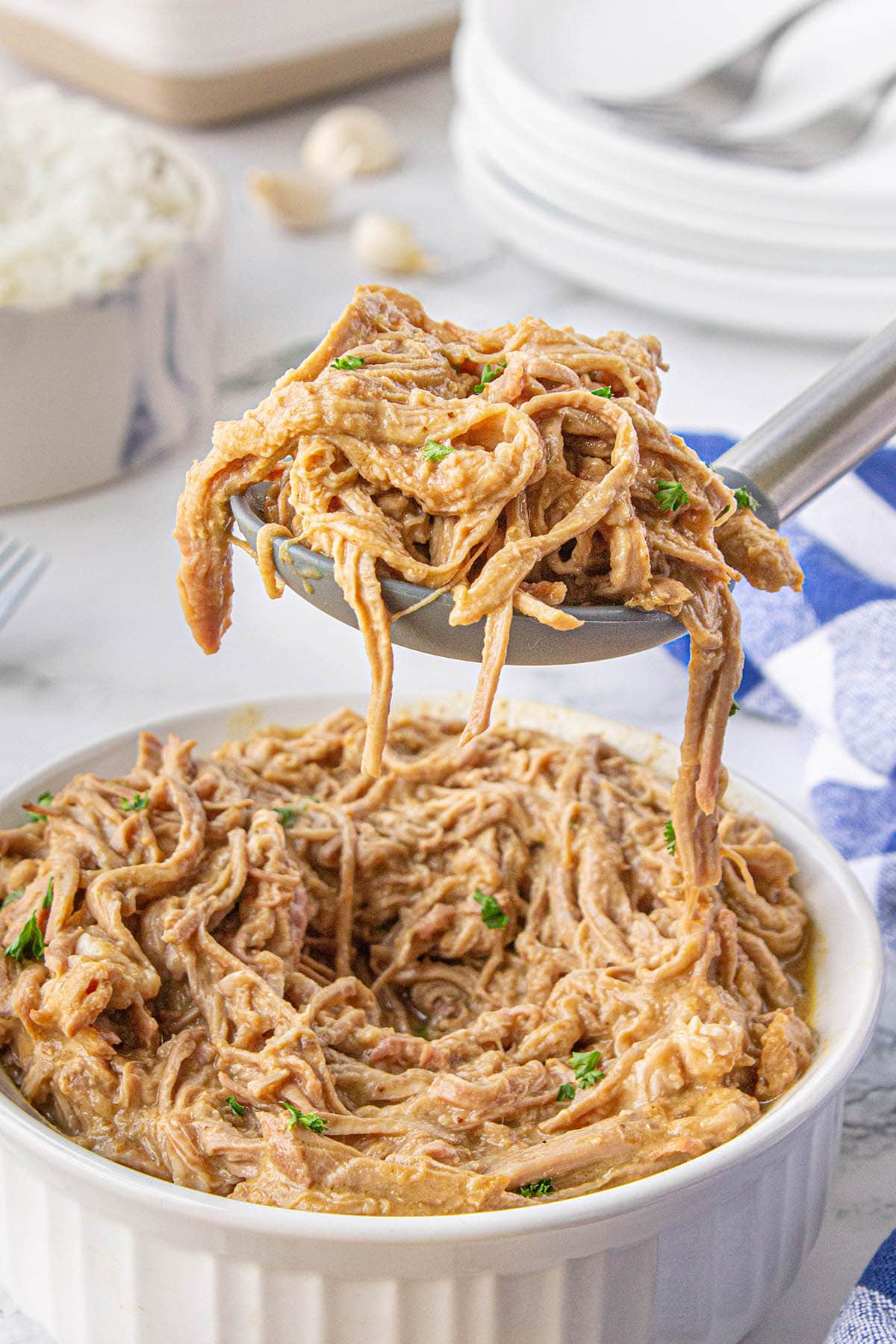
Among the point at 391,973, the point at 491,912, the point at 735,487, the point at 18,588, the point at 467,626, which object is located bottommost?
the point at 18,588

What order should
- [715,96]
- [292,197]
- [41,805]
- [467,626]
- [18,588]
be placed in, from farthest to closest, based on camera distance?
[292,197]
[715,96]
[18,588]
[41,805]
[467,626]

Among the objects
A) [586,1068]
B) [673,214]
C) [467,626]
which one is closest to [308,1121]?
[586,1068]

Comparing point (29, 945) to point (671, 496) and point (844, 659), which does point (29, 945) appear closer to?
point (671, 496)

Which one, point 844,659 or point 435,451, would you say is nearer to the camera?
point 435,451

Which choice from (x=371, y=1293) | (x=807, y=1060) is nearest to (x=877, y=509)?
(x=807, y=1060)

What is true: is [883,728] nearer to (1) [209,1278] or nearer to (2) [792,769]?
(2) [792,769]
